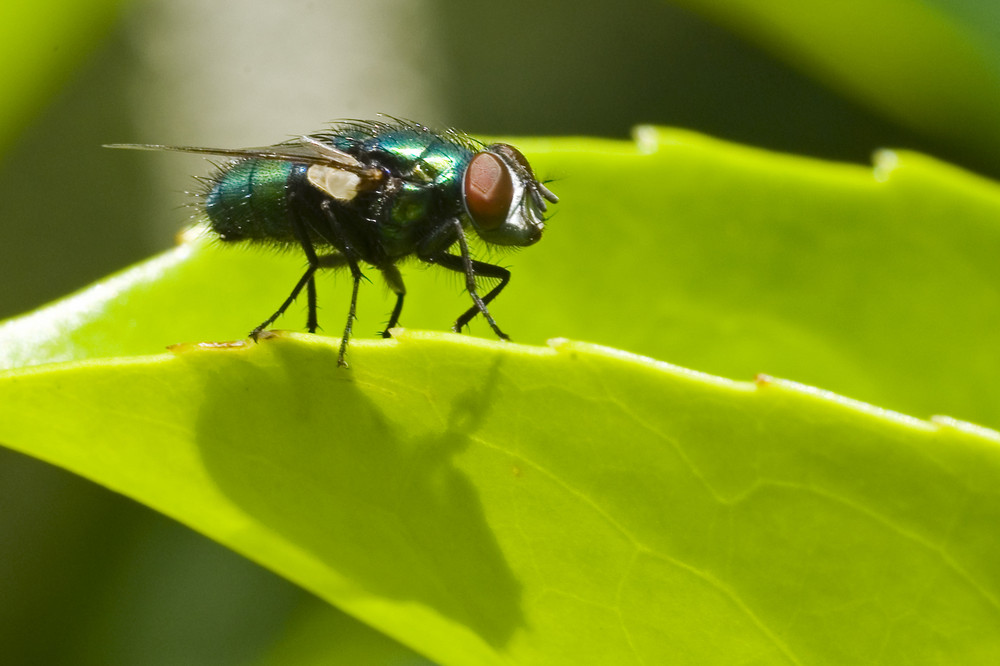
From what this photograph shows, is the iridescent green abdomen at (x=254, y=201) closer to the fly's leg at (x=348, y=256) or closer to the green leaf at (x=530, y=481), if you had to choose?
the fly's leg at (x=348, y=256)

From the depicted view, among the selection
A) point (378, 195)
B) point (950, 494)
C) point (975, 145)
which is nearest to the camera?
point (950, 494)

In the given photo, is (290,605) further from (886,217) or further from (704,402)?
(704,402)

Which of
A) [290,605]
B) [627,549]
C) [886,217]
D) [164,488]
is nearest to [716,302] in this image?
[886,217]

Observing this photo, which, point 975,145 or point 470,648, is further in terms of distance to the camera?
point 975,145

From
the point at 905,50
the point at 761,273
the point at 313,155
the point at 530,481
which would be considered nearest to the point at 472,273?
the point at 313,155

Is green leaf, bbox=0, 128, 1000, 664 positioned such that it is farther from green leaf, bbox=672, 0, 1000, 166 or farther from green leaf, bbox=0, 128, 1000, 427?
green leaf, bbox=672, 0, 1000, 166

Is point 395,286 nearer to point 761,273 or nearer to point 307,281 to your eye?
point 307,281
